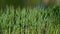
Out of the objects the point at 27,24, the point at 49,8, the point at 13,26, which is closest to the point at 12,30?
the point at 13,26

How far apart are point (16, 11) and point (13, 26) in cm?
13

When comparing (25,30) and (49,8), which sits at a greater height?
(49,8)

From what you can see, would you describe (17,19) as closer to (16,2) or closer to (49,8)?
(16,2)

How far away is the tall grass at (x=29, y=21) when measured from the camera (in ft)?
4.06

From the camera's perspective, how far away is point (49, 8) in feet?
4.17

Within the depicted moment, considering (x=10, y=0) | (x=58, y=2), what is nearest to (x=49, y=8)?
(x=58, y=2)

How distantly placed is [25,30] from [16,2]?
0.26 m

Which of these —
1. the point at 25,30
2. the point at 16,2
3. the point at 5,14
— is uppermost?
the point at 16,2

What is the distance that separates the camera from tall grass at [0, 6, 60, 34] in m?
1.24

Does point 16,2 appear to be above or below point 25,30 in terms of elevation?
above

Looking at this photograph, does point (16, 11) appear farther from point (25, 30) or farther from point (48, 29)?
point (48, 29)

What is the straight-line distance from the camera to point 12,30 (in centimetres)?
124

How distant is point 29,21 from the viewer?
1257 millimetres

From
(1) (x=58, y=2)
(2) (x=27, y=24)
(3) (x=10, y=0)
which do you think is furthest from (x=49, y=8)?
(3) (x=10, y=0)
